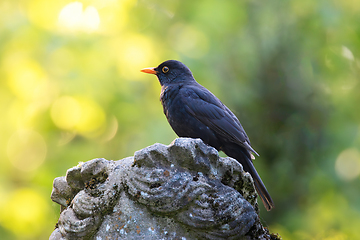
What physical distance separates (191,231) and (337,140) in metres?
3.92

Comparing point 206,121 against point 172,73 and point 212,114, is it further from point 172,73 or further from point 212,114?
point 172,73

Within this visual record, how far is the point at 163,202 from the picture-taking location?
6.68 ft

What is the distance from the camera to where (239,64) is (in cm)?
597

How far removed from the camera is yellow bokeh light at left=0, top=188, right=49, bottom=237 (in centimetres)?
546

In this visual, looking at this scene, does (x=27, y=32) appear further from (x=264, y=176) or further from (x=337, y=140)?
(x=337, y=140)

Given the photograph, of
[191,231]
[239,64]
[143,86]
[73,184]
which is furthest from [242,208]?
[143,86]

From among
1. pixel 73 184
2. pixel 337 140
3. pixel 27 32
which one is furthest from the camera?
pixel 27 32

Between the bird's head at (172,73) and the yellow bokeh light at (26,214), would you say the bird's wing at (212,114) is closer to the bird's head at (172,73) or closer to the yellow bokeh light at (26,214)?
the bird's head at (172,73)

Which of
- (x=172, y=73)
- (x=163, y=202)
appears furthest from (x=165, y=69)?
(x=163, y=202)

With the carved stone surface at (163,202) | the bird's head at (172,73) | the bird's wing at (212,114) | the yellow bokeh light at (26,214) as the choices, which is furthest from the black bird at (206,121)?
the yellow bokeh light at (26,214)

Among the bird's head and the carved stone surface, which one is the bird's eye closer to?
the bird's head

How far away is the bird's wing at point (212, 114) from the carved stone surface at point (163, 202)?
1.18 m

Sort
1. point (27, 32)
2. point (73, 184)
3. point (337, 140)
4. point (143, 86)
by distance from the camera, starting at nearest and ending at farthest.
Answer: point (73, 184) → point (337, 140) → point (27, 32) → point (143, 86)

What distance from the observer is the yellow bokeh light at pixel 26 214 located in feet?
→ 17.9
